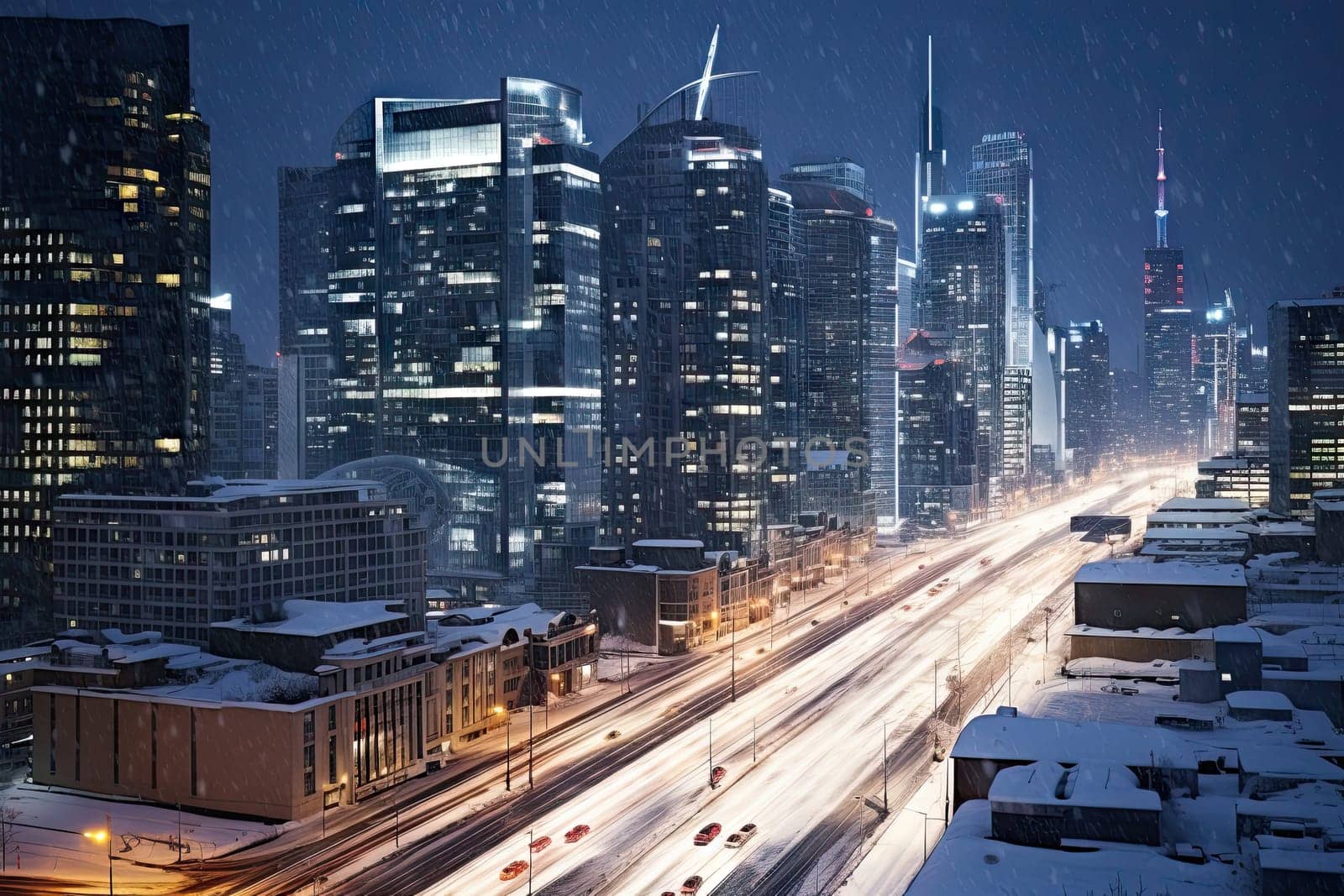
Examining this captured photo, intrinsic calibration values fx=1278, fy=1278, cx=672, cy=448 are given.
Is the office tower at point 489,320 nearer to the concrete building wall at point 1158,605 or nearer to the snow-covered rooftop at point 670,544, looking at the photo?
the snow-covered rooftop at point 670,544

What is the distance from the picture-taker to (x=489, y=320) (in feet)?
500

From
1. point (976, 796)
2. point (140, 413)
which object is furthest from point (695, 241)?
point (976, 796)

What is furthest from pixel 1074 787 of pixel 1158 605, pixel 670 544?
pixel 670 544

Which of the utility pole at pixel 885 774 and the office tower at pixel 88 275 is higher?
the office tower at pixel 88 275

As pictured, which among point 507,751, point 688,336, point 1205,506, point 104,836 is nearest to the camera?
point 104,836

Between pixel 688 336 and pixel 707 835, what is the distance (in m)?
98.2

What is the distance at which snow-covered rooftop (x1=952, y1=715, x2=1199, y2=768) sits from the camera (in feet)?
189

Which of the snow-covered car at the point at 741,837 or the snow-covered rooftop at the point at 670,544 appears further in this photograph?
the snow-covered rooftop at the point at 670,544

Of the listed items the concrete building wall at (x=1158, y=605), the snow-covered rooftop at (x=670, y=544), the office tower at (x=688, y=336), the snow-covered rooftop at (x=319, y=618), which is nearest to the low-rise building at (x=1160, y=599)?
the concrete building wall at (x=1158, y=605)

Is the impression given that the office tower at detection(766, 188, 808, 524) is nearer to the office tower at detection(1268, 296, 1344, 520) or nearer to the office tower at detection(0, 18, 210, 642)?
the office tower at detection(1268, 296, 1344, 520)

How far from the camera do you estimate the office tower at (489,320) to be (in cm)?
15150

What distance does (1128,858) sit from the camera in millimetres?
47562

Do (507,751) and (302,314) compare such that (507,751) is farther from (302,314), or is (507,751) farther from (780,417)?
(302,314)

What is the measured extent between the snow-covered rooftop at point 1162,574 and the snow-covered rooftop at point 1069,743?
1569 inches
